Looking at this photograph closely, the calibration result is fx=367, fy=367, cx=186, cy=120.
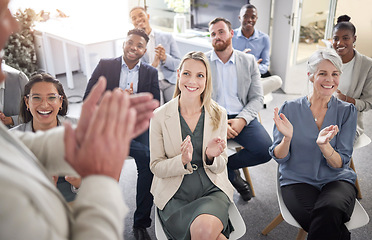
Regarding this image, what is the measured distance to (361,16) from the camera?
207 inches

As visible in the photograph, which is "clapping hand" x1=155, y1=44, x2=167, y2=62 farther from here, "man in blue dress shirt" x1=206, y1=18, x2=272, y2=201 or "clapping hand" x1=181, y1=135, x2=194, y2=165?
"clapping hand" x1=181, y1=135, x2=194, y2=165

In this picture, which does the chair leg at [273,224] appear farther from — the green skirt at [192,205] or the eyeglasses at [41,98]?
the eyeglasses at [41,98]

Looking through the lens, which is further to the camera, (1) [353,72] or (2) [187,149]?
(1) [353,72]

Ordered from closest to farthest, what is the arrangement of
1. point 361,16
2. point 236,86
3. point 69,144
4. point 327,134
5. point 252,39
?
point 69,144 < point 327,134 < point 236,86 < point 252,39 < point 361,16

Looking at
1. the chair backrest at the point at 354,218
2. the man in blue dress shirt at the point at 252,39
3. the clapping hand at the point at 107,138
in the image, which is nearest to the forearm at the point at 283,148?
the chair backrest at the point at 354,218

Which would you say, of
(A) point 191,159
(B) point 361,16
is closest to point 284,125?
(A) point 191,159

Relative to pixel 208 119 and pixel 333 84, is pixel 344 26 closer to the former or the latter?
pixel 333 84

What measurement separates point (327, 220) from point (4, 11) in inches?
65.6

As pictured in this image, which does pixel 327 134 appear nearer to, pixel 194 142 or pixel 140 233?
pixel 194 142

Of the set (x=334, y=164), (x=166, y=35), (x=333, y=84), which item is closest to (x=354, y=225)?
(x=334, y=164)

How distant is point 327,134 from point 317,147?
0.66 feet

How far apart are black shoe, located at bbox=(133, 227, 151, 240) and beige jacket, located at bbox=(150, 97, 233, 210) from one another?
443 millimetres

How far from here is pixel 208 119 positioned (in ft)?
6.67

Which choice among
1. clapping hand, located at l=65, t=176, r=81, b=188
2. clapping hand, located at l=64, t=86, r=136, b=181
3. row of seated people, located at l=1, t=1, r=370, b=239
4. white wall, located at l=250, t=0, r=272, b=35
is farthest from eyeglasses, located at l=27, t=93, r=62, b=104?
white wall, located at l=250, t=0, r=272, b=35
